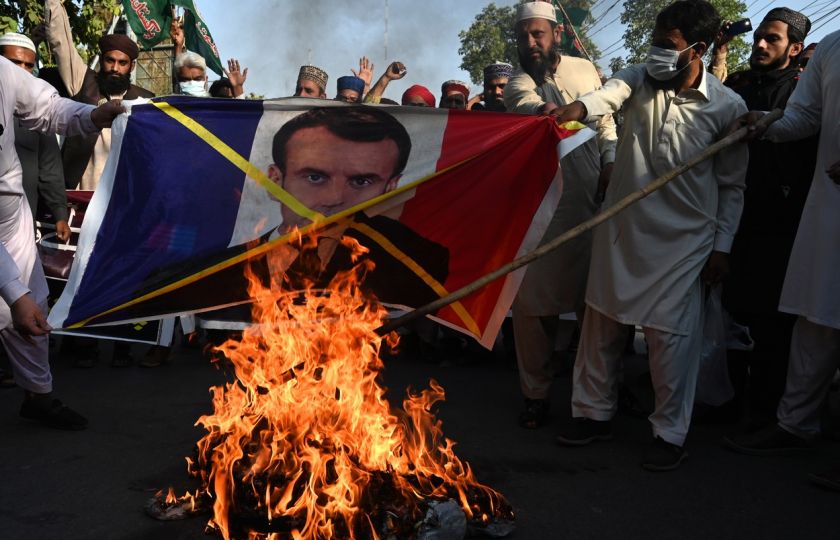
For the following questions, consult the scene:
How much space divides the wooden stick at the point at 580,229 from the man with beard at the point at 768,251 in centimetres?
82

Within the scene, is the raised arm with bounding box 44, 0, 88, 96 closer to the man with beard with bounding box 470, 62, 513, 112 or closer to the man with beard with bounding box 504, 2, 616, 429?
the man with beard with bounding box 470, 62, 513, 112

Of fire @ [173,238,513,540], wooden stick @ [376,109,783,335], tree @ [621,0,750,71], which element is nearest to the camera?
fire @ [173,238,513,540]

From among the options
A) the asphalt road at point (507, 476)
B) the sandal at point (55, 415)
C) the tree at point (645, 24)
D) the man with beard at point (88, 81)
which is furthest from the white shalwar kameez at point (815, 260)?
the tree at point (645, 24)

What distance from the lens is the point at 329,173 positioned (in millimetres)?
4035

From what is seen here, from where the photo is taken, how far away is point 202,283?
3904mm

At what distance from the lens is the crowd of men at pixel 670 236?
13.4 feet

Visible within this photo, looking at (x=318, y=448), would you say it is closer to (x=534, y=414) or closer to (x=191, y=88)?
(x=534, y=414)

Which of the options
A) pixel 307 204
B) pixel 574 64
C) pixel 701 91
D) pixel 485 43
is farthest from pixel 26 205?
pixel 485 43

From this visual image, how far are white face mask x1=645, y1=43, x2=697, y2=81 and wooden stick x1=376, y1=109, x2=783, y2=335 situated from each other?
0.45 m

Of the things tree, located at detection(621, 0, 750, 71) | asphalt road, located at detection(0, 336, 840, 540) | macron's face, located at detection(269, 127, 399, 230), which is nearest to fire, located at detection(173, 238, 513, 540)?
asphalt road, located at detection(0, 336, 840, 540)

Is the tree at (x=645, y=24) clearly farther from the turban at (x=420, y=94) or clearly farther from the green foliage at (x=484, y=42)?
the turban at (x=420, y=94)

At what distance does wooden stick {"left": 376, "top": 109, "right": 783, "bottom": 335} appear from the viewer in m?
3.59

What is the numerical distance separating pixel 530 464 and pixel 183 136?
248 centimetres

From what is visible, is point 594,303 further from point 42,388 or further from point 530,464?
point 42,388
